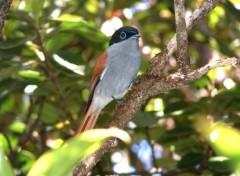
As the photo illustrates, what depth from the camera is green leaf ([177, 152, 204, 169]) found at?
12.3 feet

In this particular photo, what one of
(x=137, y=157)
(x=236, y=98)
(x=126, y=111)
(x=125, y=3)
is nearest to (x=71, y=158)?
(x=126, y=111)

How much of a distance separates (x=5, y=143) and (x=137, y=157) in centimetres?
162

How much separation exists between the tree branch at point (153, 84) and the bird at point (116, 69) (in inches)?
49.9

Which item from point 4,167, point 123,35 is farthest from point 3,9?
point 123,35

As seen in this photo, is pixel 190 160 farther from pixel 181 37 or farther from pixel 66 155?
pixel 66 155

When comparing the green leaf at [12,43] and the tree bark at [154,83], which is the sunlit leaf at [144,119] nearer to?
the tree bark at [154,83]

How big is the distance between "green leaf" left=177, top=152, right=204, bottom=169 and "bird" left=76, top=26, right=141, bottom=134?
30.7 inches

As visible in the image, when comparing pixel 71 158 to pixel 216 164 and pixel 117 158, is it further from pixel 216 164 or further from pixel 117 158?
pixel 117 158

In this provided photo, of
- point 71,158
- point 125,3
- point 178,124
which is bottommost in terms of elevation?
point 178,124

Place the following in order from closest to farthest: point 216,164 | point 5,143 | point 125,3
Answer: point 216,164 < point 5,143 < point 125,3

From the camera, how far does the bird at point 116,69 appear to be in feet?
13.5

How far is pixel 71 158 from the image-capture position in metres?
1.19

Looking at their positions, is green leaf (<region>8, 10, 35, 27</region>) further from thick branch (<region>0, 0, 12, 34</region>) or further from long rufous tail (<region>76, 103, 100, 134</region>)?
thick branch (<region>0, 0, 12, 34</region>)

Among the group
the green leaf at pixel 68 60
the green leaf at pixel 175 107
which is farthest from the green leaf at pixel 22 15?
the green leaf at pixel 175 107
